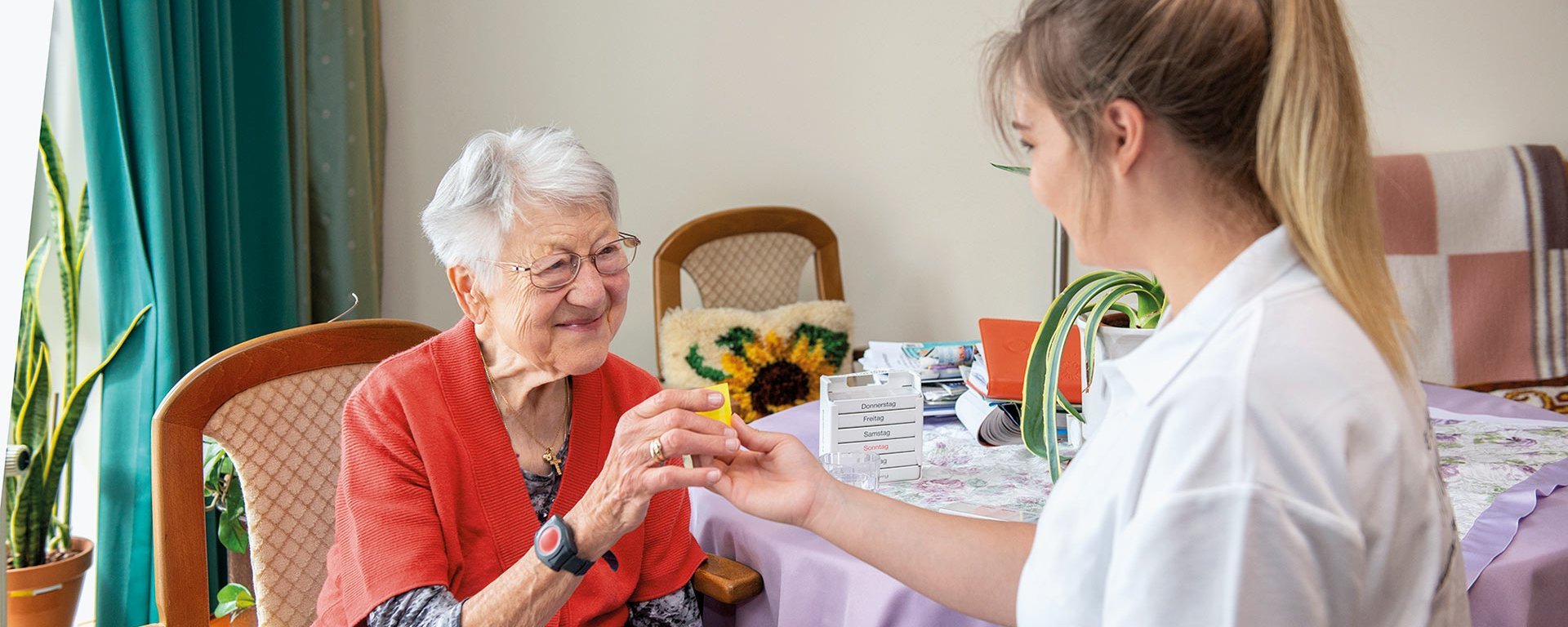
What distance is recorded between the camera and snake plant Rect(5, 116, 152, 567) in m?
2.25

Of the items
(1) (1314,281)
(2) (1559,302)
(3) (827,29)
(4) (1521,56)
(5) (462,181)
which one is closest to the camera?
(1) (1314,281)

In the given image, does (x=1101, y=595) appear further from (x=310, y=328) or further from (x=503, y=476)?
(x=310, y=328)

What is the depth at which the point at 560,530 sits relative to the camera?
130cm

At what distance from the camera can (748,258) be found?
3.36m

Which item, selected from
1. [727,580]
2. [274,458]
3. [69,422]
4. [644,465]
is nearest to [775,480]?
[644,465]

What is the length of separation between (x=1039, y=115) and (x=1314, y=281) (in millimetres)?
259

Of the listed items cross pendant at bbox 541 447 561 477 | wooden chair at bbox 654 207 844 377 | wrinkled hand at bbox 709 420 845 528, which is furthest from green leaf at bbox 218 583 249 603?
wooden chair at bbox 654 207 844 377

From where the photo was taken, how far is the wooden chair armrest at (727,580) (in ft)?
4.99

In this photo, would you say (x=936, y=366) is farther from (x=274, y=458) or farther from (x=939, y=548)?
(x=274, y=458)

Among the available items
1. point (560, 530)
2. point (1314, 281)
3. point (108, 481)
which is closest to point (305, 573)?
point (560, 530)

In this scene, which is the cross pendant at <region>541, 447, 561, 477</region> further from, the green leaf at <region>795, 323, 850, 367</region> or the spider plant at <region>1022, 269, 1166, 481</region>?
the green leaf at <region>795, 323, 850, 367</region>

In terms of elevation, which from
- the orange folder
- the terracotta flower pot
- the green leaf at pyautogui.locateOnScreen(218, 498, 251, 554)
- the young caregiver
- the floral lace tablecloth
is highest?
the young caregiver

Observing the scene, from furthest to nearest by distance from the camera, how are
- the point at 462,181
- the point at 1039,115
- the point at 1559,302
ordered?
the point at 1559,302
the point at 462,181
the point at 1039,115

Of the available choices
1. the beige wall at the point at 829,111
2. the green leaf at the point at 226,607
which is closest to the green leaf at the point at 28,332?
the green leaf at the point at 226,607
